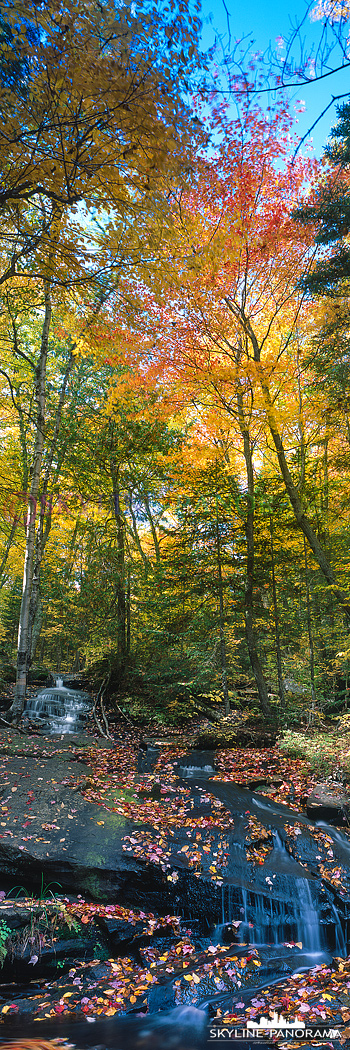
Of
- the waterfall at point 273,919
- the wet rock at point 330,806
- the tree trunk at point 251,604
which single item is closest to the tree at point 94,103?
the tree trunk at point 251,604

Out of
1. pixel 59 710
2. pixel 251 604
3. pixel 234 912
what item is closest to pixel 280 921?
pixel 234 912

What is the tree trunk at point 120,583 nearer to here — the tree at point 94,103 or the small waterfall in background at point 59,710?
the small waterfall in background at point 59,710

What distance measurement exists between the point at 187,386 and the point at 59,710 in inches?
339

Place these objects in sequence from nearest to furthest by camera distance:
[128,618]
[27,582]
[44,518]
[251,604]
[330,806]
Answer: [330,806], [27,582], [251,604], [128,618], [44,518]

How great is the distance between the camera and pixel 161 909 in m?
4.38

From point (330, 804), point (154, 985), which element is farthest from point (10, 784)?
point (330, 804)

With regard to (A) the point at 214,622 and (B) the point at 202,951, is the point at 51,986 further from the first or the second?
(A) the point at 214,622

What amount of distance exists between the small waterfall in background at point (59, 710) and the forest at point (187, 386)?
0.96m

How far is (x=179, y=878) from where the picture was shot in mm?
4527

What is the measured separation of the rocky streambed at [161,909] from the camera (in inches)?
130

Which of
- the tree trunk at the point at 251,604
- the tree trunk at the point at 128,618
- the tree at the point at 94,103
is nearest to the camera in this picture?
the tree at the point at 94,103

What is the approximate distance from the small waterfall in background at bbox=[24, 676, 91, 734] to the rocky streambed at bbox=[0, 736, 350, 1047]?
407 cm

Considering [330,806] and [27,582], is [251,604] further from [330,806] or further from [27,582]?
[27,582]

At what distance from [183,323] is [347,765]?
8.96 m
